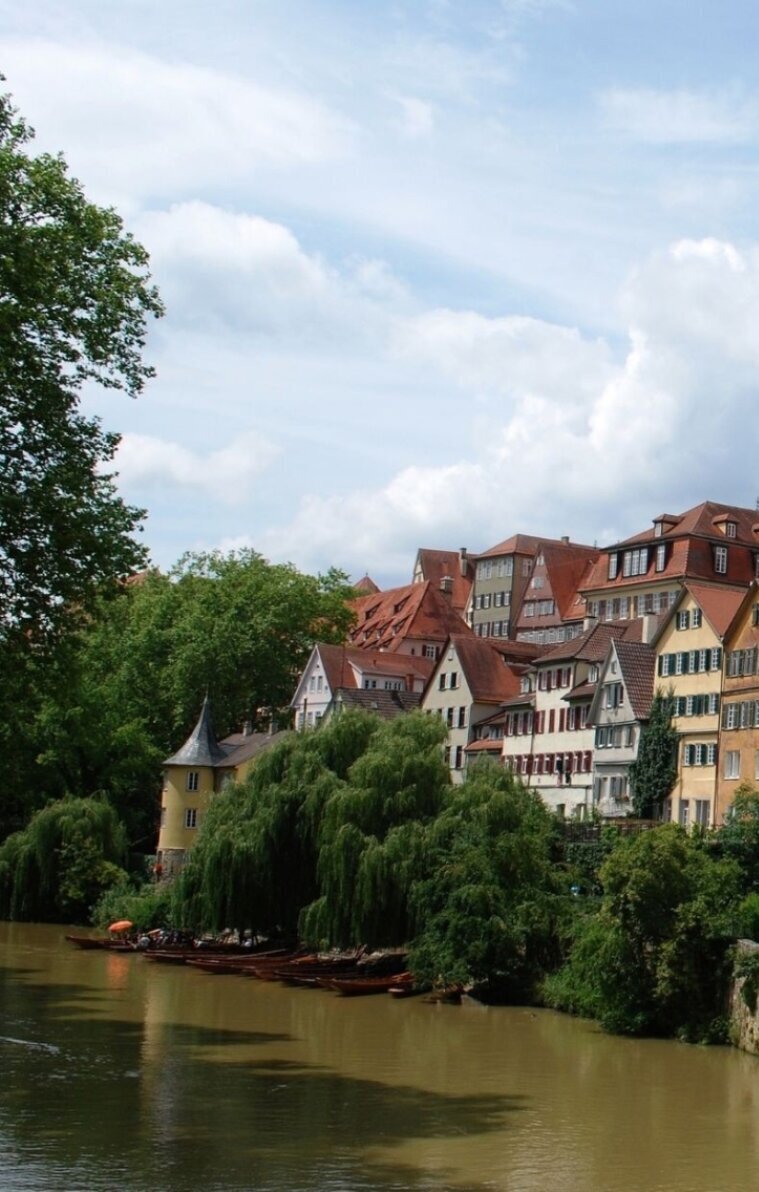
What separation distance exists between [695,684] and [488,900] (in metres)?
20.0

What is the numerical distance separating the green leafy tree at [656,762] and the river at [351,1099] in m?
20.2

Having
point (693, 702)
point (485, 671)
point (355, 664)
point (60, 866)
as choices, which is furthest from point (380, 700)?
point (693, 702)

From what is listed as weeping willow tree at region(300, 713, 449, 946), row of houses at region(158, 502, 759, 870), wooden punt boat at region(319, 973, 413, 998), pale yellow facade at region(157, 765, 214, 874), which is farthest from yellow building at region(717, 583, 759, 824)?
pale yellow facade at region(157, 765, 214, 874)

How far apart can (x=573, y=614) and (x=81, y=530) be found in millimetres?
78258

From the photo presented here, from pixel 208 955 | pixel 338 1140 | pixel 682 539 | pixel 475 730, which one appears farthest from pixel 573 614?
pixel 338 1140

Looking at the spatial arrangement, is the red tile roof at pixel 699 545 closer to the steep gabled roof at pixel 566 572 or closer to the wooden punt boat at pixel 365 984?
the steep gabled roof at pixel 566 572

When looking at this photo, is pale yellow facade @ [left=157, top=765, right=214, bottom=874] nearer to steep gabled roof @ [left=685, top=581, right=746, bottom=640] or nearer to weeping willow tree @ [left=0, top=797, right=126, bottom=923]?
weeping willow tree @ [left=0, top=797, right=126, bottom=923]

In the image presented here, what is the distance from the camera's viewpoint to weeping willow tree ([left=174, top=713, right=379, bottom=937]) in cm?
5659

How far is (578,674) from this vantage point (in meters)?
75.2

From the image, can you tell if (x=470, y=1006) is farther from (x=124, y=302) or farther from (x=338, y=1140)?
(x=124, y=302)

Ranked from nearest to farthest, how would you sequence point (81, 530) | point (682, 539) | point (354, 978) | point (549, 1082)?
1. point (81, 530)
2. point (549, 1082)
3. point (354, 978)
4. point (682, 539)

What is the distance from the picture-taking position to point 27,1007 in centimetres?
4609

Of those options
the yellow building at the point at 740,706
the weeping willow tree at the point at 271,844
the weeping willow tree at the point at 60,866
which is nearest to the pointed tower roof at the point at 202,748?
the weeping willow tree at the point at 60,866

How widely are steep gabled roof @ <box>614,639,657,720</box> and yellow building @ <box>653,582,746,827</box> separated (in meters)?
0.98
